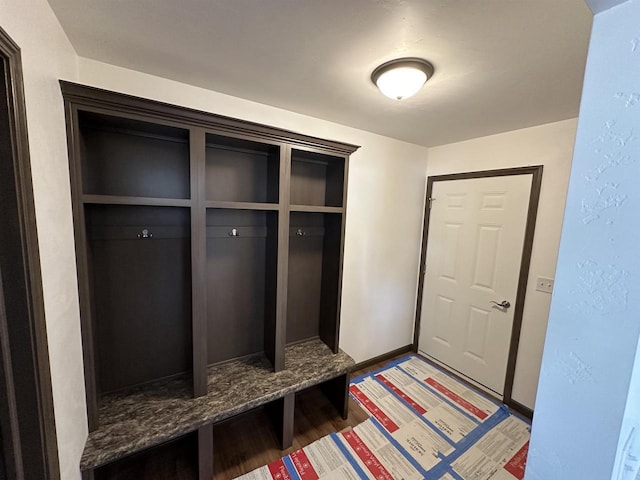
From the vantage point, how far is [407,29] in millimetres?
1030

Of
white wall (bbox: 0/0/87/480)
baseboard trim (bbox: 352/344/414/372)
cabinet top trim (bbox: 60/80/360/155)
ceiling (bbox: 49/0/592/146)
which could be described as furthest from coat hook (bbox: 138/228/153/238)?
baseboard trim (bbox: 352/344/414/372)

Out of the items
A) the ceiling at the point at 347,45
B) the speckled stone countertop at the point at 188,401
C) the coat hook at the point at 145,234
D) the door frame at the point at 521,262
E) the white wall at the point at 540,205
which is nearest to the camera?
the ceiling at the point at 347,45

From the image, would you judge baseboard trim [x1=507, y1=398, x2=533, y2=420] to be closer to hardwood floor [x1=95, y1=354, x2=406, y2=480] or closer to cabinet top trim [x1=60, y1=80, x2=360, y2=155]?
hardwood floor [x1=95, y1=354, x2=406, y2=480]

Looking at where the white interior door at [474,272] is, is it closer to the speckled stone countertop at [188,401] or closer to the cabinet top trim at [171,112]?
the speckled stone countertop at [188,401]

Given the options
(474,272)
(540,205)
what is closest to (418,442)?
(474,272)

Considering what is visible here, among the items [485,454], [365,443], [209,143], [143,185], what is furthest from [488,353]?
[143,185]

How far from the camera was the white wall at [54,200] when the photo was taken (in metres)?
0.80

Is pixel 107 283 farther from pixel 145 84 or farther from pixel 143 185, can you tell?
pixel 145 84

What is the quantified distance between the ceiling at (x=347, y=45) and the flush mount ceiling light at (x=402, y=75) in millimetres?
41

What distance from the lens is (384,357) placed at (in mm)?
2746

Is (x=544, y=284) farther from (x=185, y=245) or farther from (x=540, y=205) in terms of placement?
(x=185, y=245)

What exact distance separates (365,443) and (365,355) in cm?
90

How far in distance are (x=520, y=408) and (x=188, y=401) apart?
8.55 ft

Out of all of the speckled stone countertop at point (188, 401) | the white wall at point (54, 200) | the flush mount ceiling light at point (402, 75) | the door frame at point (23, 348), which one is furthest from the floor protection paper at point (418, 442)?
the flush mount ceiling light at point (402, 75)
